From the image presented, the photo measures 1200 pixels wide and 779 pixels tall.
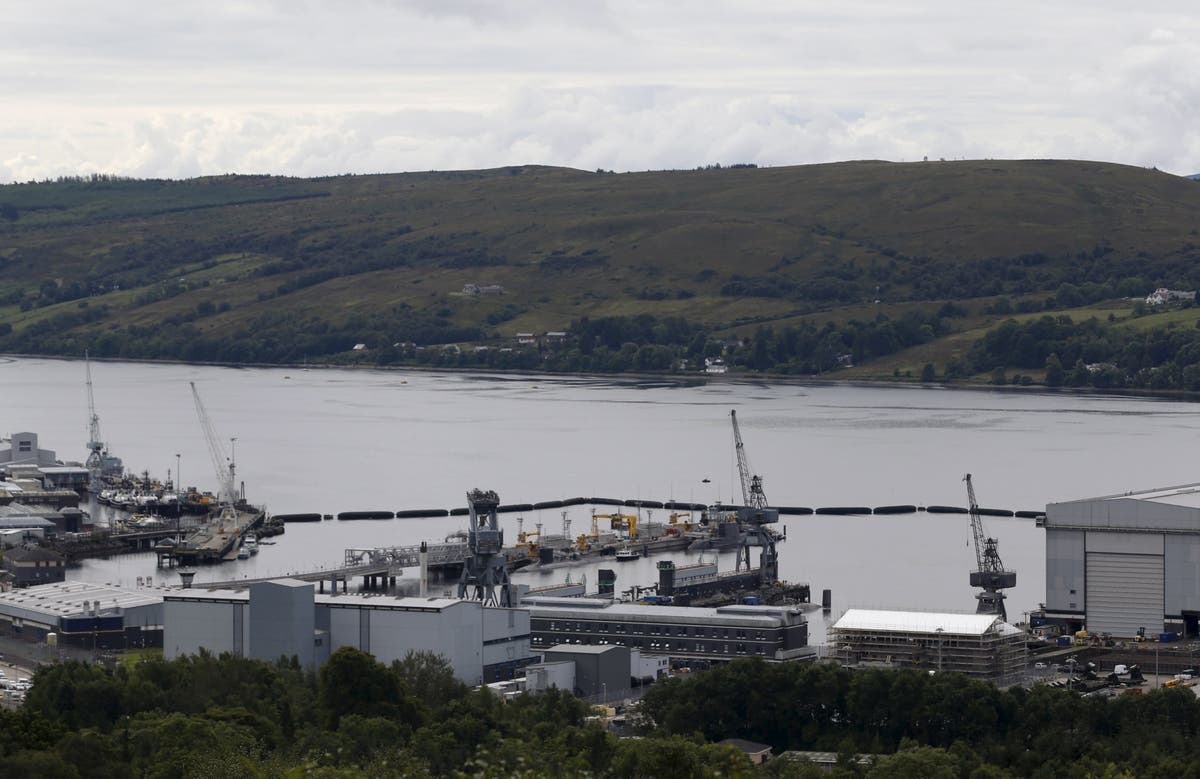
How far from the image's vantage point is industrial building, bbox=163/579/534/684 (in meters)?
25.4

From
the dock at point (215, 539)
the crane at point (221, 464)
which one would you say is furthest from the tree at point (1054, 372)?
the dock at point (215, 539)

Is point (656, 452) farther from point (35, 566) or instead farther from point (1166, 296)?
point (1166, 296)

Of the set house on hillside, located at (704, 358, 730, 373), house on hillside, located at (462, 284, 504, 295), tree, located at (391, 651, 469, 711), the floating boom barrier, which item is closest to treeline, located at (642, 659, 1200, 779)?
tree, located at (391, 651, 469, 711)

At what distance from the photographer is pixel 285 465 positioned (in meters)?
59.1

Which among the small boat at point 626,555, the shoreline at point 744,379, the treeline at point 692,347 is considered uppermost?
the treeline at point 692,347

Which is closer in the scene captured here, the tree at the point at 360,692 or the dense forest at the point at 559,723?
the dense forest at the point at 559,723

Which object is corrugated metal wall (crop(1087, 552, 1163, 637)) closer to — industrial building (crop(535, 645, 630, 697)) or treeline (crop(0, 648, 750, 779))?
industrial building (crop(535, 645, 630, 697))

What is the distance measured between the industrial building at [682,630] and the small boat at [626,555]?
41.6 ft

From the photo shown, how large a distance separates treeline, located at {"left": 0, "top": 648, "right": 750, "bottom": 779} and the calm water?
14.5m

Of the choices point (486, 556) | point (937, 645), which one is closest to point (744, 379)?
point (486, 556)

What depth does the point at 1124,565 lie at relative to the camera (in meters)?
31.0

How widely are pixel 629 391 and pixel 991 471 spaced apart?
30692 mm

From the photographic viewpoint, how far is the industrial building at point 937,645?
2631cm

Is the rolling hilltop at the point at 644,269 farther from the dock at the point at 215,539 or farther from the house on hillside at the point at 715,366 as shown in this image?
the dock at the point at 215,539
